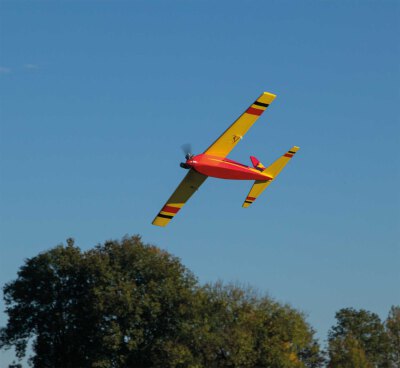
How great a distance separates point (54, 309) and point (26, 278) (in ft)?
12.3

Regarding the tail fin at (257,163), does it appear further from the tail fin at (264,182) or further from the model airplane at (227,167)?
the tail fin at (264,182)

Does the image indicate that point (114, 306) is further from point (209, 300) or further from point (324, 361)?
point (324, 361)

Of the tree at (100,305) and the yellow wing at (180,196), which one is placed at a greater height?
the tree at (100,305)

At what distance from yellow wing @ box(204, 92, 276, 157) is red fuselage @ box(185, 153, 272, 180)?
69 cm

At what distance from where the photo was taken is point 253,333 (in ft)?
288

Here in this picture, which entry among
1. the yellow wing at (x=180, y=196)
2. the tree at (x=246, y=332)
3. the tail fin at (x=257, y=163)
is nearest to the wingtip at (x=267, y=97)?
the tail fin at (x=257, y=163)

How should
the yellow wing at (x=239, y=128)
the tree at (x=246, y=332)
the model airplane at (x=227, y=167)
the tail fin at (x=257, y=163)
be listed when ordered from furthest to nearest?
the tree at (x=246, y=332), the tail fin at (x=257, y=163), the yellow wing at (x=239, y=128), the model airplane at (x=227, y=167)

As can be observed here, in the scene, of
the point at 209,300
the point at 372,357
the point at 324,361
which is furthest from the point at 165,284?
the point at 372,357

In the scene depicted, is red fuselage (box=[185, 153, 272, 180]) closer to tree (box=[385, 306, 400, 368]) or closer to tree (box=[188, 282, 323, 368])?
tree (box=[188, 282, 323, 368])

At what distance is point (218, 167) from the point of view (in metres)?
63.7

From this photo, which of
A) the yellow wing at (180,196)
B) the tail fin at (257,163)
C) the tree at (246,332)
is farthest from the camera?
the tree at (246,332)

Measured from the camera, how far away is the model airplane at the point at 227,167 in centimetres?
6362

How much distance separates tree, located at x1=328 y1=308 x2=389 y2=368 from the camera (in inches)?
3799

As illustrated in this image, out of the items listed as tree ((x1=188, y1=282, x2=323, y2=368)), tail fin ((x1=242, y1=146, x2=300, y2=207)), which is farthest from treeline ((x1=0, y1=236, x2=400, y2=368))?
tail fin ((x1=242, y1=146, x2=300, y2=207))
